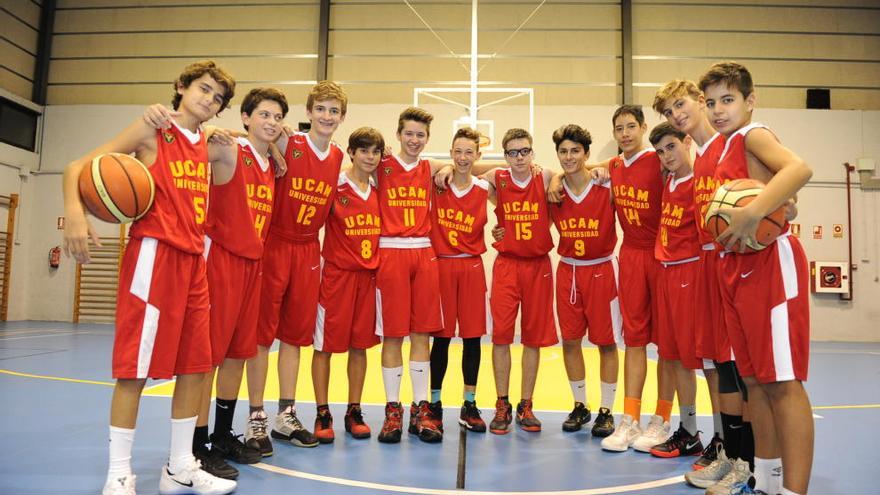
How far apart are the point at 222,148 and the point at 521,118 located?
33.0 ft

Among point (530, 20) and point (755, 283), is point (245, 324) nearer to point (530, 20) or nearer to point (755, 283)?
point (755, 283)

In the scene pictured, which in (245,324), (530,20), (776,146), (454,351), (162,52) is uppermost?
(530,20)

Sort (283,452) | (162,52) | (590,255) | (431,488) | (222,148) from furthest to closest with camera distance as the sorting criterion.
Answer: (162,52) → (590,255) → (283,452) → (222,148) → (431,488)

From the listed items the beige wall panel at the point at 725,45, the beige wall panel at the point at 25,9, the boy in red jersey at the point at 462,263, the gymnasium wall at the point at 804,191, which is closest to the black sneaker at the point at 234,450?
the boy in red jersey at the point at 462,263

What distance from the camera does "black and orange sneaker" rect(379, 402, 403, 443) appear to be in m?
3.55

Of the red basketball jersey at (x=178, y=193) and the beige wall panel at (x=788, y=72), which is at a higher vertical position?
the beige wall panel at (x=788, y=72)

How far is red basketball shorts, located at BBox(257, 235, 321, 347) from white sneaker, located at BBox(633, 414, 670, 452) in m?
2.35

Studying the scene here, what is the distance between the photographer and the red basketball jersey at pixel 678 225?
11.1 feet

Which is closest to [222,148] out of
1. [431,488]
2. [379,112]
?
[431,488]

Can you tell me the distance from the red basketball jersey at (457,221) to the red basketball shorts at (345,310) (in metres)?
0.64

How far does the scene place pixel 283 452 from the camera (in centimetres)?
335

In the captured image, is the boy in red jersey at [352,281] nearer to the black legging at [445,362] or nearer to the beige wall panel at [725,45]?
the black legging at [445,362]

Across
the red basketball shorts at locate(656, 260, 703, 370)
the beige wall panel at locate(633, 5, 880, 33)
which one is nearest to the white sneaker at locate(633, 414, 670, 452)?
the red basketball shorts at locate(656, 260, 703, 370)

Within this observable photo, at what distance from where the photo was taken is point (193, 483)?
8.60 feet
